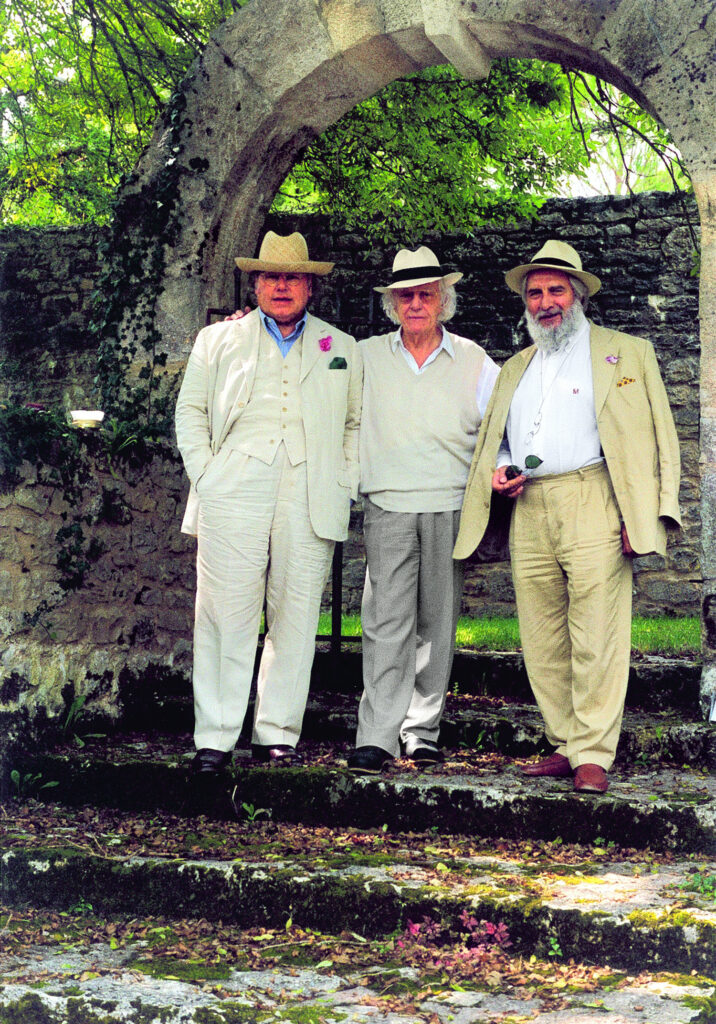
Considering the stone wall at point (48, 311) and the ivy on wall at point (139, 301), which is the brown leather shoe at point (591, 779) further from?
the stone wall at point (48, 311)

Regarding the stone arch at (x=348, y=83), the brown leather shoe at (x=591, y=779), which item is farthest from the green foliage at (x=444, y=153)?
the brown leather shoe at (x=591, y=779)

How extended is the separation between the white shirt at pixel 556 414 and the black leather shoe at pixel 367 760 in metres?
1.13

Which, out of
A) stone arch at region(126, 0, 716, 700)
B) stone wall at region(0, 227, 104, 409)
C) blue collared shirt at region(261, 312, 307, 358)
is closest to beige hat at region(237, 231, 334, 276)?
blue collared shirt at region(261, 312, 307, 358)

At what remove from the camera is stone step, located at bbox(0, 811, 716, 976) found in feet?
10.8

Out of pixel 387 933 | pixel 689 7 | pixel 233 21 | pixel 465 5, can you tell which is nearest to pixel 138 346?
pixel 233 21

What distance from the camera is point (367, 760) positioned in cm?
438

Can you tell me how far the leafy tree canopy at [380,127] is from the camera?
24.0ft

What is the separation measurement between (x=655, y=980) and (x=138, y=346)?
11.7 ft

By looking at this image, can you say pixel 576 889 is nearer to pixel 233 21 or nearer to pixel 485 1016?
pixel 485 1016

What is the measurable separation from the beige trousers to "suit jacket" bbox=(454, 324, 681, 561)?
0.30 ft

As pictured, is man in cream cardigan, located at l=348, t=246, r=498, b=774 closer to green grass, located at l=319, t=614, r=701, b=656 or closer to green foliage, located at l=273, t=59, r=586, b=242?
green grass, located at l=319, t=614, r=701, b=656

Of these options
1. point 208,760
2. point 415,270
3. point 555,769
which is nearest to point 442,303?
point 415,270

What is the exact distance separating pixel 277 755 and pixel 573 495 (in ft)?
4.62

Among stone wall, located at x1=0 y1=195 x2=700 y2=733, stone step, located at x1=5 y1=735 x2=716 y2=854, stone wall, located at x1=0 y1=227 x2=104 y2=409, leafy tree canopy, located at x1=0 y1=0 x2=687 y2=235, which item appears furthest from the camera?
stone wall, located at x1=0 y1=227 x2=104 y2=409
